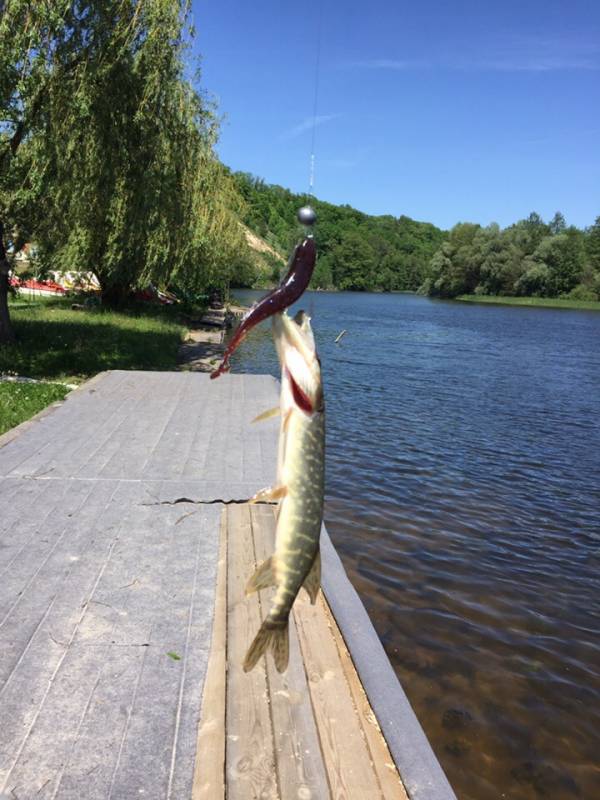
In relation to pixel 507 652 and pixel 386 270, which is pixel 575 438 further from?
pixel 386 270

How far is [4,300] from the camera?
17141mm

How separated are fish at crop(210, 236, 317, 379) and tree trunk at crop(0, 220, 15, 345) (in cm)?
1599

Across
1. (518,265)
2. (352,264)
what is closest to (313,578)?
(518,265)

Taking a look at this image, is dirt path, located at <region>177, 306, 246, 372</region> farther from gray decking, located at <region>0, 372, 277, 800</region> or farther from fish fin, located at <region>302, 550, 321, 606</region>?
fish fin, located at <region>302, 550, 321, 606</region>

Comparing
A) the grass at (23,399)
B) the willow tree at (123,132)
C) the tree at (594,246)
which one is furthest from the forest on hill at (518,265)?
the grass at (23,399)

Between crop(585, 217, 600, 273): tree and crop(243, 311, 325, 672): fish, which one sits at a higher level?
crop(585, 217, 600, 273): tree

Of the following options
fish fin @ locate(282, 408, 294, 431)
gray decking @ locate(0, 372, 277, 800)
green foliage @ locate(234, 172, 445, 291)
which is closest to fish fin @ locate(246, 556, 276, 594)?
fish fin @ locate(282, 408, 294, 431)

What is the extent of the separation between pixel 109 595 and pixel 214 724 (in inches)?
70.7

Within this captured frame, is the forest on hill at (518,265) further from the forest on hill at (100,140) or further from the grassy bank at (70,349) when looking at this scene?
the forest on hill at (100,140)

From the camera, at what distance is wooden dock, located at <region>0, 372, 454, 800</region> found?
133 inches

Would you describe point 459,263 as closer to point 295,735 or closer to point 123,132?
point 123,132

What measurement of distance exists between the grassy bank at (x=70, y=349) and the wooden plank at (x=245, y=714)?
6.99 m

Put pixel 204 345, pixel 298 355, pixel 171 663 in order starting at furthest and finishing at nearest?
pixel 204 345 → pixel 171 663 → pixel 298 355

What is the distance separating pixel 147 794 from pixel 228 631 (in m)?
1.41
